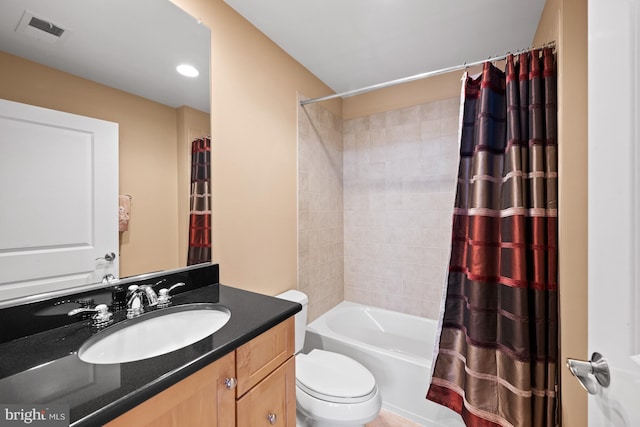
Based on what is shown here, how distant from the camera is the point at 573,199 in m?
1.18

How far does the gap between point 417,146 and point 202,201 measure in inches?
72.4

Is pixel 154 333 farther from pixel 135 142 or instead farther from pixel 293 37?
pixel 293 37

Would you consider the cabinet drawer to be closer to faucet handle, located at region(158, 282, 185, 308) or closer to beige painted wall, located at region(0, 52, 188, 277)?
faucet handle, located at region(158, 282, 185, 308)

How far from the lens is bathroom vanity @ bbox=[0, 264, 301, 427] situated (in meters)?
0.59

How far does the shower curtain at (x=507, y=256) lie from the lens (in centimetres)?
129

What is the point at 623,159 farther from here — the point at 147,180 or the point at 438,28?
the point at 438,28

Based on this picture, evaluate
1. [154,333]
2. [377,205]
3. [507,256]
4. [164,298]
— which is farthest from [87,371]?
[377,205]

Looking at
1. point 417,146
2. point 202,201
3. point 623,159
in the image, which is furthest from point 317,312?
point 623,159

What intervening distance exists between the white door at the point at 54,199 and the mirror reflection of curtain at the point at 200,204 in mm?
327

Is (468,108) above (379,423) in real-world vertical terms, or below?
above

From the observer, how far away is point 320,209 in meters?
2.42

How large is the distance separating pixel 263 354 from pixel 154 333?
0.40 m

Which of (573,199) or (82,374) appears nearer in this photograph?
(82,374)

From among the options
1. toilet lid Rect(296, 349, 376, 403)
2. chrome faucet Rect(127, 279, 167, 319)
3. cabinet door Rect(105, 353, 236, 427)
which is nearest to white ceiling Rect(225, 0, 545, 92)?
chrome faucet Rect(127, 279, 167, 319)
